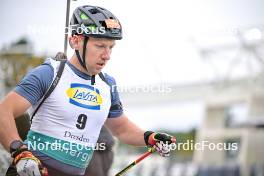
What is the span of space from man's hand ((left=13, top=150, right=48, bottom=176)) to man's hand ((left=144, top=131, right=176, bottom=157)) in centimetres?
121

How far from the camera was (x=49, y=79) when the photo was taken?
4.73 meters

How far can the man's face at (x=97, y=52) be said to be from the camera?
15.9ft

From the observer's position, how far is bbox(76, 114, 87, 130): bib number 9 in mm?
4926

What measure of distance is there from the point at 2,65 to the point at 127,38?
11.3 ft

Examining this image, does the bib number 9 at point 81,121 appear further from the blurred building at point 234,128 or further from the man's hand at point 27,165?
the blurred building at point 234,128

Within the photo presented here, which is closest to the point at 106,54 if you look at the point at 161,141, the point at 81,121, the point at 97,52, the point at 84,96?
the point at 97,52

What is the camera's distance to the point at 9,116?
442cm

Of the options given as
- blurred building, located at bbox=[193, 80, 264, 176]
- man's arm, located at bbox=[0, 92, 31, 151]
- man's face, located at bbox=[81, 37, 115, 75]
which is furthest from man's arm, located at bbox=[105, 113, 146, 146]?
blurred building, located at bbox=[193, 80, 264, 176]

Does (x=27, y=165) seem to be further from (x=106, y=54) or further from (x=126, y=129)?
(x=126, y=129)

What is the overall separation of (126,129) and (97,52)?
925 mm

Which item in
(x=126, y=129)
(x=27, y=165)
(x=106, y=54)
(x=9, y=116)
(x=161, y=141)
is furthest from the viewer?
(x=126, y=129)

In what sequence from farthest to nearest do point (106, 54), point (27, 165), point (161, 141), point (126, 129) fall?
point (126, 129) → point (161, 141) → point (106, 54) → point (27, 165)

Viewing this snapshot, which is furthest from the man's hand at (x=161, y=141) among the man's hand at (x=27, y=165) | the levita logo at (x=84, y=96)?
the man's hand at (x=27, y=165)

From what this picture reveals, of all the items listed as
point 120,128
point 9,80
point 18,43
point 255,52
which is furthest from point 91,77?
point 255,52
